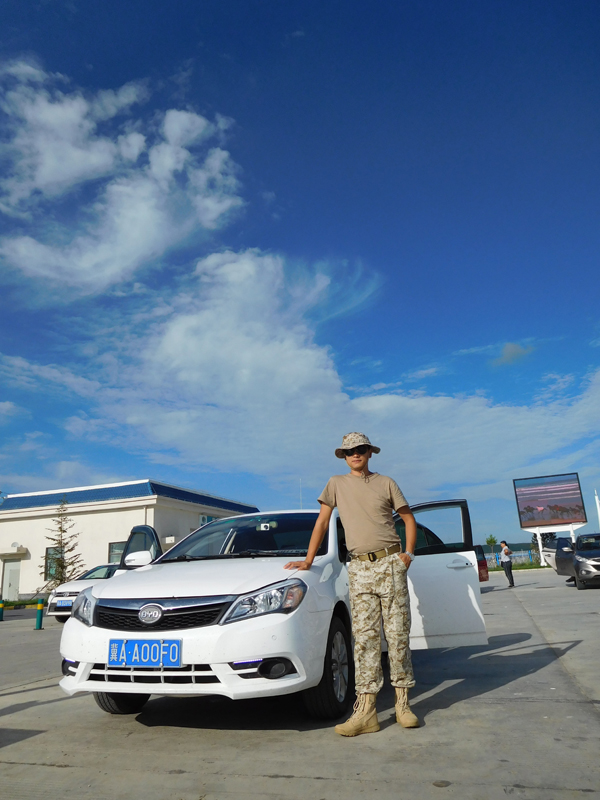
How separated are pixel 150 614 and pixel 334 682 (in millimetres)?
1350

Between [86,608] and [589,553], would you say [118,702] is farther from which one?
[589,553]

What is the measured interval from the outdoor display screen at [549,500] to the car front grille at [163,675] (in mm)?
41510

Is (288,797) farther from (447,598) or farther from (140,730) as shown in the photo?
(447,598)

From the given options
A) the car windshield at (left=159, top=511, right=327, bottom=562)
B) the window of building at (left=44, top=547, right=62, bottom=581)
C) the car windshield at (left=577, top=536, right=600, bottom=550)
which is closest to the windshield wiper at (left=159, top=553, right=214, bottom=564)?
the car windshield at (left=159, top=511, right=327, bottom=562)

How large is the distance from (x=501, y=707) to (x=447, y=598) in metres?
1.08

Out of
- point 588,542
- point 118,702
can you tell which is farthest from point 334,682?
point 588,542

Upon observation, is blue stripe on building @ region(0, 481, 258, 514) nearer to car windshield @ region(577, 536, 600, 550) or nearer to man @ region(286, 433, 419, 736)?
car windshield @ region(577, 536, 600, 550)

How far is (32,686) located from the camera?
6.43 m

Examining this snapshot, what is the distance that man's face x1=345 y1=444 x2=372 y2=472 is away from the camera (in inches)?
177

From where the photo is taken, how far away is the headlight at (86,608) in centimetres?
417

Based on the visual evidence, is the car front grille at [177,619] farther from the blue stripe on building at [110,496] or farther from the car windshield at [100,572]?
the blue stripe on building at [110,496]

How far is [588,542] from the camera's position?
16.6 meters

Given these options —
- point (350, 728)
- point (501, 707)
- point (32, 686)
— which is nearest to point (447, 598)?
point (501, 707)

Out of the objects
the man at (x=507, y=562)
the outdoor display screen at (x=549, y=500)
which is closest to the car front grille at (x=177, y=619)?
the man at (x=507, y=562)
